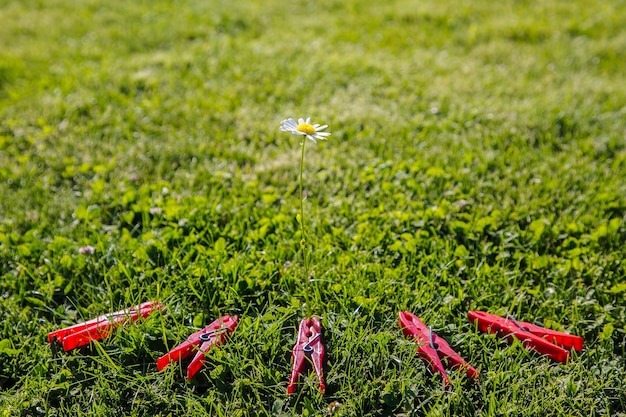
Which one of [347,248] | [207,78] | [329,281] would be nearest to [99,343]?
[329,281]

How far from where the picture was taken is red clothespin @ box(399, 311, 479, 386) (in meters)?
2.48

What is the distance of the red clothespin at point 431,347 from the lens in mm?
2477

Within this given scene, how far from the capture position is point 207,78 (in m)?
5.30

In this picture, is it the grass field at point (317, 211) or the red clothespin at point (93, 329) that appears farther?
the red clothespin at point (93, 329)

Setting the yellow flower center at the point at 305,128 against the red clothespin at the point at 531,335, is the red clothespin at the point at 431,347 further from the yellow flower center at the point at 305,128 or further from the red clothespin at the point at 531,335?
the yellow flower center at the point at 305,128

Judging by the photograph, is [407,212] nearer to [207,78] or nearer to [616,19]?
[207,78]

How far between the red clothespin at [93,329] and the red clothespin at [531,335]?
4.85ft

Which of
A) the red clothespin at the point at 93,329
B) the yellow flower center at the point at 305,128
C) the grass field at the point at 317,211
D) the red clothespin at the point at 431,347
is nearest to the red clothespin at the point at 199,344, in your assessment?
the grass field at the point at 317,211

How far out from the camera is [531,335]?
2.62 m

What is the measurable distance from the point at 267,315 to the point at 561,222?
5.97 feet

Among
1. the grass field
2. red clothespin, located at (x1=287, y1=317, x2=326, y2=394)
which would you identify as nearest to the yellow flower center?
the grass field

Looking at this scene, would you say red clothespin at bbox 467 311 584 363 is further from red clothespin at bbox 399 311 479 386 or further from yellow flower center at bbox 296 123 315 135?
yellow flower center at bbox 296 123 315 135

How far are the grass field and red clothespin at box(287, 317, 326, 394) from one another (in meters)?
0.06

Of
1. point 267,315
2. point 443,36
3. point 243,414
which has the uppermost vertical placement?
point 443,36
